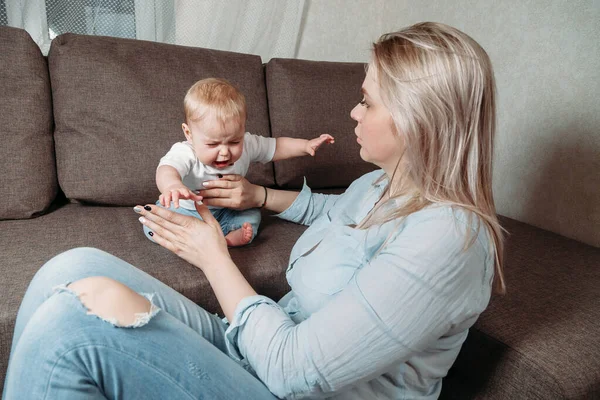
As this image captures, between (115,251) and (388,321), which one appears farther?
(115,251)

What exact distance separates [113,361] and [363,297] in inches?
15.0

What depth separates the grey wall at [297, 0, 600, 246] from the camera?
164 centimetres

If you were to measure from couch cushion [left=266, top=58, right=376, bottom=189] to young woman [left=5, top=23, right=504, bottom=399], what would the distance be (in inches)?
36.2

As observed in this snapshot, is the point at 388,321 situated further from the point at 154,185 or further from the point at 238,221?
the point at 154,185

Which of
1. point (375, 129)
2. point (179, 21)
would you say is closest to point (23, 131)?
point (179, 21)

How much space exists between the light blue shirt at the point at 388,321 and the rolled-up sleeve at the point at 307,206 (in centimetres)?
67

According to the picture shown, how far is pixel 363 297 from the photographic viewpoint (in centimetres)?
71

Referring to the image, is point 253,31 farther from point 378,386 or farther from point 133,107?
point 378,386

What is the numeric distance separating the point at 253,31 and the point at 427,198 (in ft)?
5.41

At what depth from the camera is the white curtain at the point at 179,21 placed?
1.82m

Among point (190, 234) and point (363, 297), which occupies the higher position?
point (363, 297)

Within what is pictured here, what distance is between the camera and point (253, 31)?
2176 mm

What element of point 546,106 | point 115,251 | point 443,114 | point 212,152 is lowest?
point 115,251

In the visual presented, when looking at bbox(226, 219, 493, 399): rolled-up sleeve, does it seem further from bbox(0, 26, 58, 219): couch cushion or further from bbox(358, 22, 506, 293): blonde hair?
bbox(0, 26, 58, 219): couch cushion
